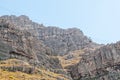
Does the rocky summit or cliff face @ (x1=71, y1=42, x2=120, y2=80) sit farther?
cliff face @ (x1=71, y1=42, x2=120, y2=80)

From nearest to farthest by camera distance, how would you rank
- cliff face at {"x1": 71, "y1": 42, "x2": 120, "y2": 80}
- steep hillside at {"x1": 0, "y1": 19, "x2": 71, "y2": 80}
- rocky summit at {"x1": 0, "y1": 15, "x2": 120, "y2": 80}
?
rocky summit at {"x1": 0, "y1": 15, "x2": 120, "y2": 80}
steep hillside at {"x1": 0, "y1": 19, "x2": 71, "y2": 80}
cliff face at {"x1": 71, "y1": 42, "x2": 120, "y2": 80}

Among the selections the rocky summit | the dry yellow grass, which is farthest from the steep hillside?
the dry yellow grass

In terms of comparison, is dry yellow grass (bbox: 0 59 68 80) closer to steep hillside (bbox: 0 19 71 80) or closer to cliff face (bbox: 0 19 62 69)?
steep hillside (bbox: 0 19 71 80)

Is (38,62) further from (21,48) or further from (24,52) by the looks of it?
(21,48)

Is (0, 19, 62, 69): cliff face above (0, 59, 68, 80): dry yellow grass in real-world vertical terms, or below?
above

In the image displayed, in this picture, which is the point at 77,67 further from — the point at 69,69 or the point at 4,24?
the point at 4,24

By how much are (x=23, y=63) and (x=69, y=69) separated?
50.0 m

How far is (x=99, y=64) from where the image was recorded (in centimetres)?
17712

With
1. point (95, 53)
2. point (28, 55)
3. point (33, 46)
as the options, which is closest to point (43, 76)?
point (28, 55)

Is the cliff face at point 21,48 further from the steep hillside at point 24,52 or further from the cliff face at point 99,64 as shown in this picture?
the cliff face at point 99,64

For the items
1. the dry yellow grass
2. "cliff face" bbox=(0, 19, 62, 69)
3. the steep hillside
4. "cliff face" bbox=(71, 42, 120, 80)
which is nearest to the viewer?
the dry yellow grass

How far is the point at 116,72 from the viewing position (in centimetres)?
16650

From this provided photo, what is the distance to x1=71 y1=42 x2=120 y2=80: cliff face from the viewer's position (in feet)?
569

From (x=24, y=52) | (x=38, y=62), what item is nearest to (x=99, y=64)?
(x=38, y=62)
